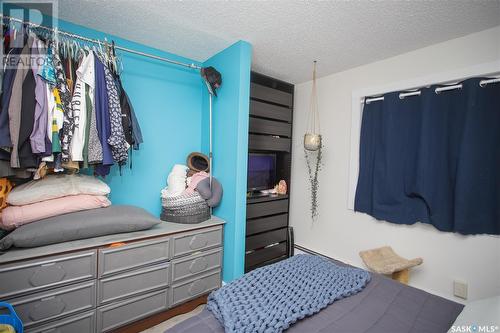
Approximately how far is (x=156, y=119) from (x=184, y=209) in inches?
37.5

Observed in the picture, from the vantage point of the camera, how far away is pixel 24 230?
130 centimetres

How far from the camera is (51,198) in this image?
149cm

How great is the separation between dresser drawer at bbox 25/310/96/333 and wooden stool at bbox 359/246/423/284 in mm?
2091

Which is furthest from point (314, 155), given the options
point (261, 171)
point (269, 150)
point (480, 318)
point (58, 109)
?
point (58, 109)

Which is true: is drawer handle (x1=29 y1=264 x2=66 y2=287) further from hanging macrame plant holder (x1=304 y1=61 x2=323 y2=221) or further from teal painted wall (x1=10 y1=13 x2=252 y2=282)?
hanging macrame plant holder (x1=304 y1=61 x2=323 y2=221)

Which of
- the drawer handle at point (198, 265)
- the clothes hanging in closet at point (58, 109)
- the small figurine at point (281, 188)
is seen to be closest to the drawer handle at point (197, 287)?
the drawer handle at point (198, 265)

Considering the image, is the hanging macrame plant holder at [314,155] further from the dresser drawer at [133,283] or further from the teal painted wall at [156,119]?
the dresser drawer at [133,283]

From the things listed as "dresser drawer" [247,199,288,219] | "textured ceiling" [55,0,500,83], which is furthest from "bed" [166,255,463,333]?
"textured ceiling" [55,0,500,83]

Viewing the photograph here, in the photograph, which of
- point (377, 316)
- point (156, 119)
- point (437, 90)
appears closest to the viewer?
point (377, 316)

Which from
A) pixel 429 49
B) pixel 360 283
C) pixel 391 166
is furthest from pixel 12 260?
pixel 429 49

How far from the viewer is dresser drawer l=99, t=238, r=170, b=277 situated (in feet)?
4.79

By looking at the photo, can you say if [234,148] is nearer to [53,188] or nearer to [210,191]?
[210,191]

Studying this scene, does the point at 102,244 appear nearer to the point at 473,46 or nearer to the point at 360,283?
the point at 360,283

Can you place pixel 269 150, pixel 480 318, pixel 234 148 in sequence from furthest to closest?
pixel 269 150 < pixel 234 148 < pixel 480 318
